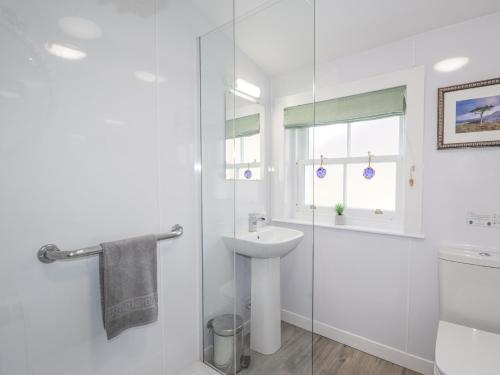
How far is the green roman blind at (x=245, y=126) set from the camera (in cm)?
157

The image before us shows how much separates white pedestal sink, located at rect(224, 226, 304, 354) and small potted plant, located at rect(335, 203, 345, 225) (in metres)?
0.46

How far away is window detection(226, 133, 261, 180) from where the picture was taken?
158cm

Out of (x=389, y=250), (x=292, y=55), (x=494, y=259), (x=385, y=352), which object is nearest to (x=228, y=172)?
(x=292, y=55)

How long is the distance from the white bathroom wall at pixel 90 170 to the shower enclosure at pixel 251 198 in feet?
0.45

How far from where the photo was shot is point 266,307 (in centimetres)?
158

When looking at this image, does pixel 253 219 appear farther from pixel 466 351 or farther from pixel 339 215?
pixel 466 351

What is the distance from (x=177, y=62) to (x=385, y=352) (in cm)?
236

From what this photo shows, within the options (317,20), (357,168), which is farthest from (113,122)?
(357,168)

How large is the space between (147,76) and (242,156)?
0.69 metres

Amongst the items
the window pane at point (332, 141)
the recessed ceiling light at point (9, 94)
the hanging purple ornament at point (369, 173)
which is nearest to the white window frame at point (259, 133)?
the window pane at point (332, 141)

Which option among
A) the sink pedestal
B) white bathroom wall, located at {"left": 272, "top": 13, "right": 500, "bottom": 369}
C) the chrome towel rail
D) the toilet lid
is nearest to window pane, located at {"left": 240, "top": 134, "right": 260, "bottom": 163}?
white bathroom wall, located at {"left": 272, "top": 13, "right": 500, "bottom": 369}

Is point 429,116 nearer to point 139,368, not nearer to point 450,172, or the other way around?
point 450,172

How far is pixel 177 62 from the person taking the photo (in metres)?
1.49

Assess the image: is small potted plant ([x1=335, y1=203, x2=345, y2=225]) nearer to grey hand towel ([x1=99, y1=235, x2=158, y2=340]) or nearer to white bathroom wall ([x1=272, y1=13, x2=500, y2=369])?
white bathroom wall ([x1=272, y1=13, x2=500, y2=369])
